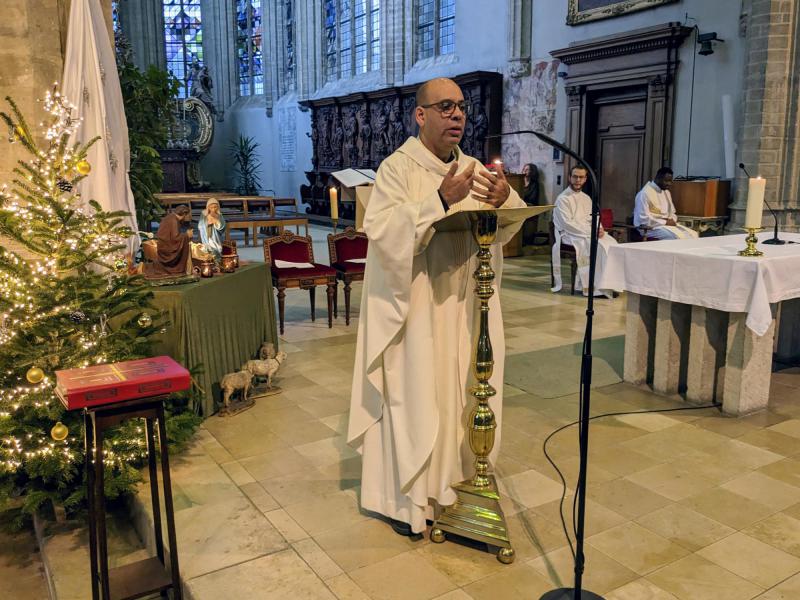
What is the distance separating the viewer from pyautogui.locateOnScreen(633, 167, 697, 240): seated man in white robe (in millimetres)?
8742

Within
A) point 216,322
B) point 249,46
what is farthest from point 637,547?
point 249,46

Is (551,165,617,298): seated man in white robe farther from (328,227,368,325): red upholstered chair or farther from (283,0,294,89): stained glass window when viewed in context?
(283,0,294,89): stained glass window

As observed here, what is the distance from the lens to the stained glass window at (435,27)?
577 inches

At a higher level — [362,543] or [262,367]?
[262,367]

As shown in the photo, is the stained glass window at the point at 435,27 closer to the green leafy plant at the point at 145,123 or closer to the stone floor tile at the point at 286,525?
the green leafy plant at the point at 145,123

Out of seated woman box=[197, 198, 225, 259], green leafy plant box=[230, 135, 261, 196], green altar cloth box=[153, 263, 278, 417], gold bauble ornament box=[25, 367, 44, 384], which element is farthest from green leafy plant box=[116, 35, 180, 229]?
green leafy plant box=[230, 135, 261, 196]

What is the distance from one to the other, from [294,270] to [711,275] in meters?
3.78

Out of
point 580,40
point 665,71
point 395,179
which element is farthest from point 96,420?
point 580,40

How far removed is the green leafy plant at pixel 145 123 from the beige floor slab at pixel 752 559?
5691mm

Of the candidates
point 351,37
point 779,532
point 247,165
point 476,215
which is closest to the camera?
point 476,215

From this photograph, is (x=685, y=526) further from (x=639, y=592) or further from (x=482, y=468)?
(x=482, y=468)

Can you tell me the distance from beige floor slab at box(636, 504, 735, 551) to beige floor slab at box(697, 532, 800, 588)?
0.04 m

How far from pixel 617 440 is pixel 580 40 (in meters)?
8.86

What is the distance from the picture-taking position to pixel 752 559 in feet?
8.99
